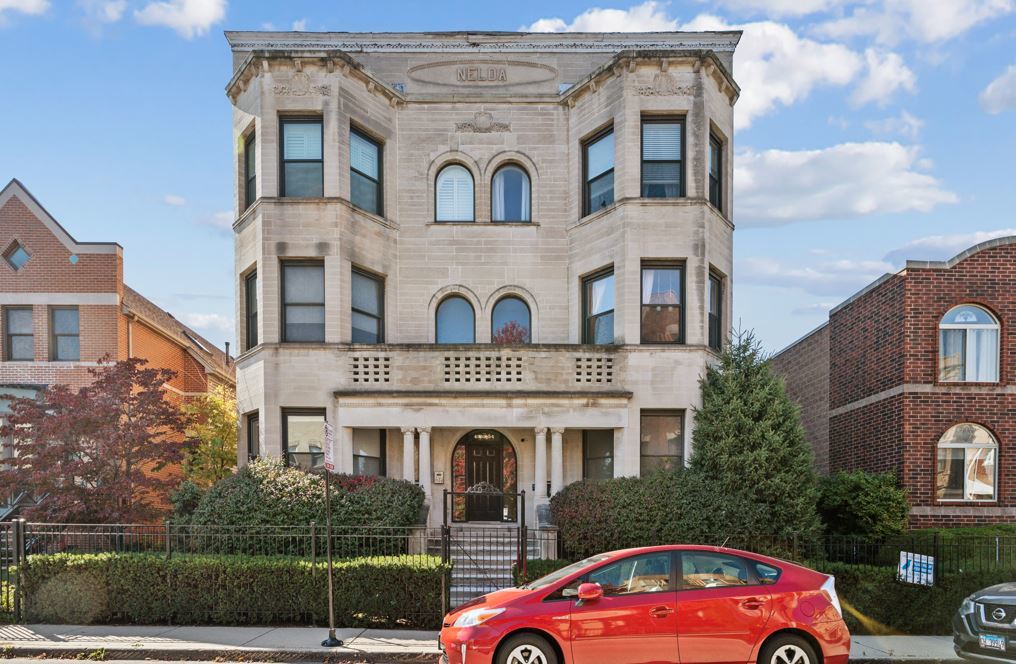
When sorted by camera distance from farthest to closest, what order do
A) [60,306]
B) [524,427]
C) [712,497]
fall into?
[60,306], [524,427], [712,497]

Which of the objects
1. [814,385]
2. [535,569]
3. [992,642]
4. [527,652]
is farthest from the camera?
[814,385]

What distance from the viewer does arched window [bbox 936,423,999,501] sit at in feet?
50.7

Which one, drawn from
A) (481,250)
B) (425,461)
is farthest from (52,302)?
(481,250)

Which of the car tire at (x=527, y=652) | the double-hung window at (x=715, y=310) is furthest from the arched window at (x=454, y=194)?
the car tire at (x=527, y=652)

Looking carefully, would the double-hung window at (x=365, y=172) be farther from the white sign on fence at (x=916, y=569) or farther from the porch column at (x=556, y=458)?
the white sign on fence at (x=916, y=569)

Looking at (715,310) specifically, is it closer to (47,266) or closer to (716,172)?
(716,172)

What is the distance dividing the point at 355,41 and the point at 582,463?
11.3 meters

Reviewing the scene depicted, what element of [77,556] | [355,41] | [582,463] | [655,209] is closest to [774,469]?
[582,463]

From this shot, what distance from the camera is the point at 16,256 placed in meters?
20.7

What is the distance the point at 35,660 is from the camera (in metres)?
9.77

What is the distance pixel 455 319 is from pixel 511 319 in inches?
52.2

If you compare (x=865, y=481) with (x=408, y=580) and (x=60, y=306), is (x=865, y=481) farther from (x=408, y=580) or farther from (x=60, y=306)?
(x=60, y=306)

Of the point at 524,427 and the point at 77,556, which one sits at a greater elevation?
the point at 524,427

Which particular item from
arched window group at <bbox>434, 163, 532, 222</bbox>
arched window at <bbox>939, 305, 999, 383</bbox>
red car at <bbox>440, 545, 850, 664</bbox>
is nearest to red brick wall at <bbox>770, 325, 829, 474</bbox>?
arched window at <bbox>939, 305, 999, 383</bbox>
